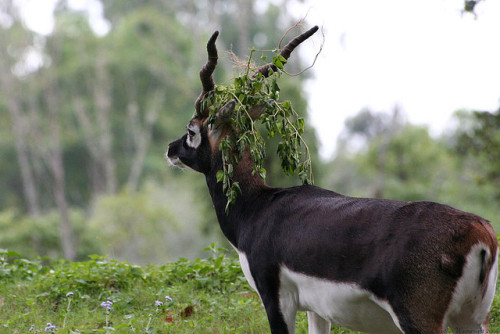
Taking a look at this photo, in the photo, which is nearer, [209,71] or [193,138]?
[209,71]

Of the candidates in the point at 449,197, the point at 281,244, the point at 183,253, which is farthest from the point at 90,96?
the point at 281,244

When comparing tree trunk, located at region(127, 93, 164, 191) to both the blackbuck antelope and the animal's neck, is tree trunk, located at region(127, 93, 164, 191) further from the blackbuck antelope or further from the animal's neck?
the blackbuck antelope

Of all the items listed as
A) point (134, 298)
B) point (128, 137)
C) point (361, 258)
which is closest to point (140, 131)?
point (128, 137)

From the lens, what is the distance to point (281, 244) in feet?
14.7

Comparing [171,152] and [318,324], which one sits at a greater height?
[171,152]

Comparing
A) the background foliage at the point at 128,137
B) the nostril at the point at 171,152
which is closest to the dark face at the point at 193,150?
the nostril at the point at 171,152

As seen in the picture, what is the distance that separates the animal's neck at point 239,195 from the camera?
5016 millimetres

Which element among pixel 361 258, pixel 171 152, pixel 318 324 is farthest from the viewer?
pixel 171 152

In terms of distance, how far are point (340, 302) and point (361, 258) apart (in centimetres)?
33

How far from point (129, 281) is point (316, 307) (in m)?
3.40

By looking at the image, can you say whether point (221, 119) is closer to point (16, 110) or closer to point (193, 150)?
point (193, 150)

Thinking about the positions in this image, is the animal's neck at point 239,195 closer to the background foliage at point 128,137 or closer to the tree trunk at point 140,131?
the background foliage at point 128,137

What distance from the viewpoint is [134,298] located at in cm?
684

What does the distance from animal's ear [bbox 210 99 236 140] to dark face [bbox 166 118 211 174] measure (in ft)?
0.31
